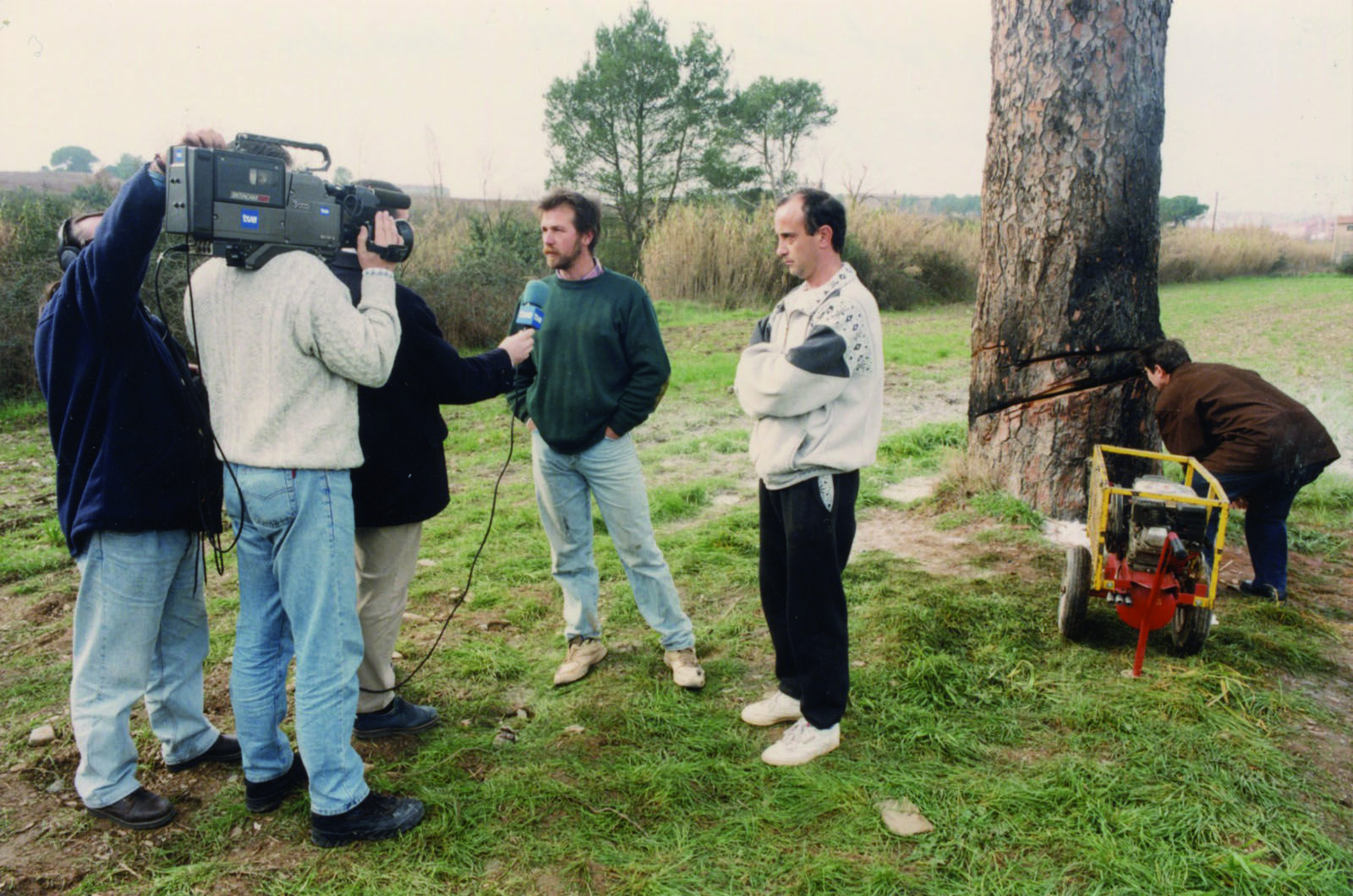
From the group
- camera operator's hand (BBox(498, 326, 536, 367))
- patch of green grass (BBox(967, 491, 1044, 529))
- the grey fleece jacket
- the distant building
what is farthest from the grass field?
the distant building

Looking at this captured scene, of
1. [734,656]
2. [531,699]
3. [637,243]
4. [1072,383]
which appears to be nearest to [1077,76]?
[1072,383]

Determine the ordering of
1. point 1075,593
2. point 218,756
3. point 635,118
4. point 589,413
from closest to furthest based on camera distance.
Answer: point 218,756 < point 589,413 < point 1075,593 < point 635,118

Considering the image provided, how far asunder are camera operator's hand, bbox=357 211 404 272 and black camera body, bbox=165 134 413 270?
0.15ft

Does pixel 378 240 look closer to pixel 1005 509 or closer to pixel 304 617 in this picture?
pixel 304 617

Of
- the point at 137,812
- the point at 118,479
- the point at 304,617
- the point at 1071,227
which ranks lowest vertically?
the point at 137,812

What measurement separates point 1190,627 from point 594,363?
2674 mm

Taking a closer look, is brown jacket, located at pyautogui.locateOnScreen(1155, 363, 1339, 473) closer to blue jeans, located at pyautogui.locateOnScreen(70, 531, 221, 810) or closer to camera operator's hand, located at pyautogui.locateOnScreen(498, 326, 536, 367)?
camera operator's hand, located at pyautogui.locateOnScreen(498, 326, 536, 367)

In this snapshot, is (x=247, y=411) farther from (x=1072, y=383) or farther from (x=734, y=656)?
(x=1072, y=383)

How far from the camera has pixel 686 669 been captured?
12.0 feet

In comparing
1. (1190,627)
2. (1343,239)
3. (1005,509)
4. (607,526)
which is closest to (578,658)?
(607,526)

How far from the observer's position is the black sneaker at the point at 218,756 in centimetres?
306

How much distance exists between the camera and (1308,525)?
18.8 ft

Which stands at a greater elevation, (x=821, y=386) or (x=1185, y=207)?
(x=1185, y=207)

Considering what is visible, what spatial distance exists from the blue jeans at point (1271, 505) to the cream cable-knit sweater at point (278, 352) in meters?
4.02
